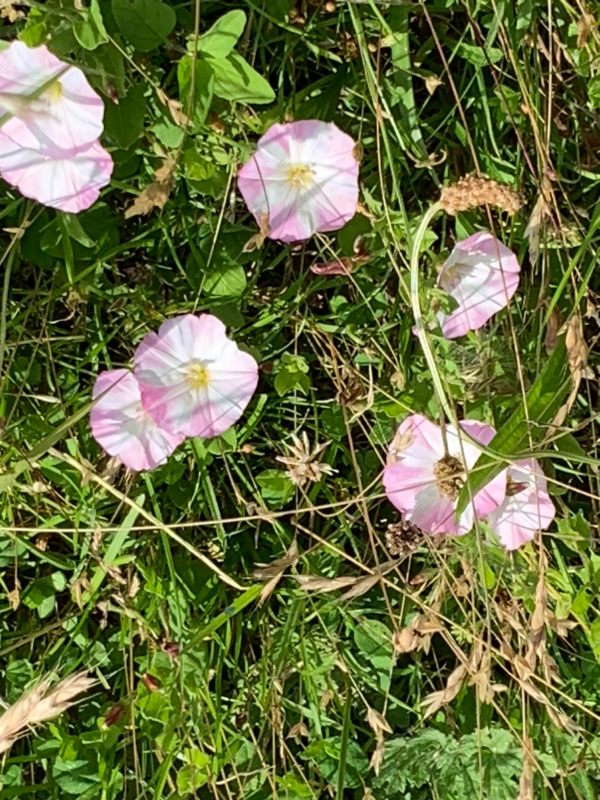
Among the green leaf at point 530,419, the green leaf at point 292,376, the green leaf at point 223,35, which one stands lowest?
the green leaf at point 292,376

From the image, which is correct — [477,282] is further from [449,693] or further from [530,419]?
[449,693]

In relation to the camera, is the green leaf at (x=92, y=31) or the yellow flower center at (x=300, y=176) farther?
the yellow flower center at (x=300, y=176)

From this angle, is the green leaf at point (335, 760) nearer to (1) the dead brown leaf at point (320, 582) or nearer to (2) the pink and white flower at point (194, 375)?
(1) the dead brown leaf at point (320, 582)

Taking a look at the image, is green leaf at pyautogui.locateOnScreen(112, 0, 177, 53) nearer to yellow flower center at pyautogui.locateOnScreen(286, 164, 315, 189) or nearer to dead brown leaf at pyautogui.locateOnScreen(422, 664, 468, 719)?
yellow flower center at pyautogui.locateOnScreen(286, 164, 315, 189)

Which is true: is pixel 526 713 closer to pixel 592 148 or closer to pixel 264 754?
pixel 264 754

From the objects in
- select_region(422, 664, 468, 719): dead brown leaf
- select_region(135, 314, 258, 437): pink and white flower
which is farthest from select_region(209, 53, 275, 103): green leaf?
select_region(422, 664, 468, 719): dead brown leaf

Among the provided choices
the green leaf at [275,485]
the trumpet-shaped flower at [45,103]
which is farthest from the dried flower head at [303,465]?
the trumpet-shaped flower at [45,103]

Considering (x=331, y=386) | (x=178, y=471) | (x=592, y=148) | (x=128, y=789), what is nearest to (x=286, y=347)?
(x=331, y=386)

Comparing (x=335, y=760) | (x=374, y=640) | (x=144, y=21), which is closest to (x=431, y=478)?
(x=374, y=640)
